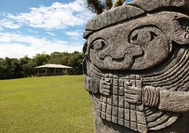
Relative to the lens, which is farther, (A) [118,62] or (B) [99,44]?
(B) [99,44]

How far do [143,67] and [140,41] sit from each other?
0.30 meters

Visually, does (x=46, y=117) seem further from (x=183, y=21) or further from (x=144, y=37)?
(x=183, y=21)

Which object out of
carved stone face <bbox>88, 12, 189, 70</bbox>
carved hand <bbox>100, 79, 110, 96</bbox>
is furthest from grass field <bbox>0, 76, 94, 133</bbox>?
carved stone face <bbox>88, 12, 189, 70</bbox>

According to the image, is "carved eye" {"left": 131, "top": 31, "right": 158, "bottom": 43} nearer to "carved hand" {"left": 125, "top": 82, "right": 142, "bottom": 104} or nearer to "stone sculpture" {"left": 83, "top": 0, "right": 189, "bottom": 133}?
"stone sculpture" {"left": 83, "top": 0, "right": 189, "bottom": 133}

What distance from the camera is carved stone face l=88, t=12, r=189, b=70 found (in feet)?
6.60

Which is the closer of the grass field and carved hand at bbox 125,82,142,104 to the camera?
carved hand at bbox 125,82,142,104

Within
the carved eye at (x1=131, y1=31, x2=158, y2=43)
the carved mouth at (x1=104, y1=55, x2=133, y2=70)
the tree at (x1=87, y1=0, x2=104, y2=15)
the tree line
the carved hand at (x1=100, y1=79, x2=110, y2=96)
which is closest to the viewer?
the carved eye at (x1=131, y1=31, x2=158, y2=43)

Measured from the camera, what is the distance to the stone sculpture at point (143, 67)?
2020mm

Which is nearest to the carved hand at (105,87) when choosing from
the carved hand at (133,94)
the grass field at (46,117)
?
the carved hand at (133,94)

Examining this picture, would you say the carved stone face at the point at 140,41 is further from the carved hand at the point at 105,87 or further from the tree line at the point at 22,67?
the tree line at the point at 22,67

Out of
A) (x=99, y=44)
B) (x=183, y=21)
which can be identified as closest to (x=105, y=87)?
(x=99, y=44)

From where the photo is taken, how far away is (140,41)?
2.24m

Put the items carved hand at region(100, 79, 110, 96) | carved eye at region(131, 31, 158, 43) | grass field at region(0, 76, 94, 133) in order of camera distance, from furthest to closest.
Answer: grass field at region(0, 76, 94, 133) < carved hand at region(100, 79, 110, 96) < carved eye at region(131, 31, 158, 43)

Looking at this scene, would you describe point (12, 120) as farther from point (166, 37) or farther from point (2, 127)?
point (166, 37)
